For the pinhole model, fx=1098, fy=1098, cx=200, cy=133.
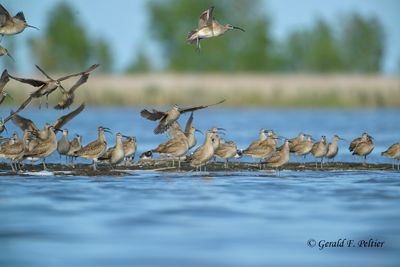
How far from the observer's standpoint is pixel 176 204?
52.1ft

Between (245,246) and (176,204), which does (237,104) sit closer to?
(176,204)

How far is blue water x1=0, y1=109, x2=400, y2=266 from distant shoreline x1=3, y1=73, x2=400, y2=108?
29.8m

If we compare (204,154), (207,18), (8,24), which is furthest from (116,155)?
(207,18)

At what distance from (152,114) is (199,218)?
21.3 ft

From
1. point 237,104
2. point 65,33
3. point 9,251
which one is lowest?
point 9,251

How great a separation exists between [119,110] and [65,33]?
3971 centimetres

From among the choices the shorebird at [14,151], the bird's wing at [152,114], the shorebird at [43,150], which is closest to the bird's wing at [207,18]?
the bird's wing at [152,114]

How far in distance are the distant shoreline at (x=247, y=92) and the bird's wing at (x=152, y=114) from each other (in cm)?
2798

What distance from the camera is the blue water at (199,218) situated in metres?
12.0

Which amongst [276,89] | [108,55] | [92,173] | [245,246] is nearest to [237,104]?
[276,89]

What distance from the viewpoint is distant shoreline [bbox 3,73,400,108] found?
49531 mm

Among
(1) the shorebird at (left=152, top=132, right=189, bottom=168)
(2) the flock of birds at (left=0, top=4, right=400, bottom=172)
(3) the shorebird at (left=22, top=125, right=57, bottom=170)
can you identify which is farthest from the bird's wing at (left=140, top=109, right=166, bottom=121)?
(3) the shorebird at (left=22, top=125, right=57, bottom=170)

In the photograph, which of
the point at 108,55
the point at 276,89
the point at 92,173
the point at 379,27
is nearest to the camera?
the point at 92,173

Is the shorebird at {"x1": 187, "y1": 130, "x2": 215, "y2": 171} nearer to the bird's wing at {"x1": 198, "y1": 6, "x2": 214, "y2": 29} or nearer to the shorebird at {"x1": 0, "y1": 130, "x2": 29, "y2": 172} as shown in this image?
the shorebird at {"x1": 0, "y1": 130, "x2": 29, "y2": 172}
